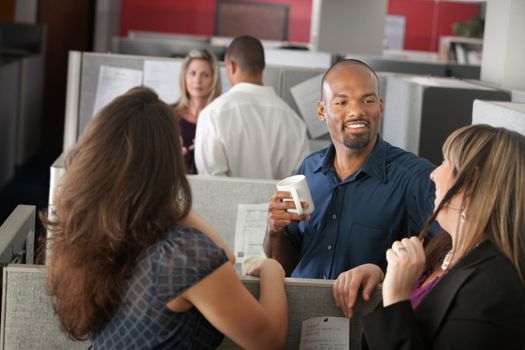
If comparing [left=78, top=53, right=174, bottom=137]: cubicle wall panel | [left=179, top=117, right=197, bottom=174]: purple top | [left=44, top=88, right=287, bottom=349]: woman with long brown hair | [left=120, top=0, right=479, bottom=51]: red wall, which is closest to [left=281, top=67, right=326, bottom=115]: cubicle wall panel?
[left=179, top=117, right=197, bottom=174]: purple top

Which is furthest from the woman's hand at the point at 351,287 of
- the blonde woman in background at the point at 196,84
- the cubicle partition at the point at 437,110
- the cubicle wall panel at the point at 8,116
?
the cubicle wall panel at the point at 8,116

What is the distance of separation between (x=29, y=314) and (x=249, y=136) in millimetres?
1515

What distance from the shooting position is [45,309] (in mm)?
1612

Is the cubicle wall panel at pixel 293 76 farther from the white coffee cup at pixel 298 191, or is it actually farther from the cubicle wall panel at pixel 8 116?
the cubicle wall panel at pixel 8 116

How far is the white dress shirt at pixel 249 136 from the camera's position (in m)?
2.97

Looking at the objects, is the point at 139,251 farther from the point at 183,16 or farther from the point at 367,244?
the point at 183,16

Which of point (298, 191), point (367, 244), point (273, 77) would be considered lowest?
point (367, 244)

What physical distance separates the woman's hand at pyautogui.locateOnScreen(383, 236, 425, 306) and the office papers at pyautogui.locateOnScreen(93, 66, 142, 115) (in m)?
2.78

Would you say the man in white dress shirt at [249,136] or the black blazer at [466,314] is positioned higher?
the man in white dress shirt at [249,136]

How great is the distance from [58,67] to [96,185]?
8246 mm

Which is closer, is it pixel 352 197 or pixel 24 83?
pixel 352 197

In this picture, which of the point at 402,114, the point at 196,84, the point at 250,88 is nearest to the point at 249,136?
the point at 250,88

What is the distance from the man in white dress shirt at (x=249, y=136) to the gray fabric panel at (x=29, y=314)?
137cm

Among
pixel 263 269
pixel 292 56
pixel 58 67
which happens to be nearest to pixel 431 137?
pixel 263 269
